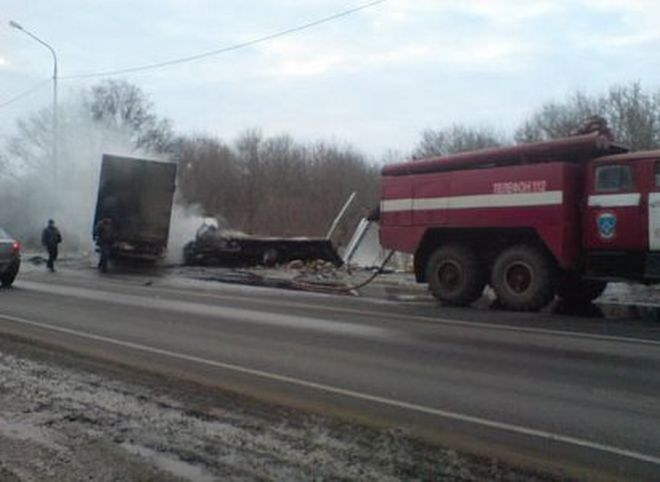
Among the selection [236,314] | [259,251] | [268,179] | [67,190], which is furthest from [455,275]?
[268,179]

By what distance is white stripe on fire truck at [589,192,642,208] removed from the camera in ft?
43.5

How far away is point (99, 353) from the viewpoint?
9.02 metres

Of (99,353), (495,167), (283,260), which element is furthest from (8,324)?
(283,260)

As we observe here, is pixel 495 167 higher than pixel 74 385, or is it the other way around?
pixel 495 167

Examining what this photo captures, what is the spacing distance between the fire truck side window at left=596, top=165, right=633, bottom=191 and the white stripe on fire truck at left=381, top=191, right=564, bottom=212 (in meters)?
0.68

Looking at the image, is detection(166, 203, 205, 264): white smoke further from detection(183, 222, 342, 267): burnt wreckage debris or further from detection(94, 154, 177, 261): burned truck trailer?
detection(94, 154, 177, 261): burned truck trailer

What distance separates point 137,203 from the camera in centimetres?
2577

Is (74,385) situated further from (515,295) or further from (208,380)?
(515,295)

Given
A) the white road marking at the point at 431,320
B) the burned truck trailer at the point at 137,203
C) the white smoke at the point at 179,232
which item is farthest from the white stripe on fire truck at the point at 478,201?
the white smoke at the point at 179,232

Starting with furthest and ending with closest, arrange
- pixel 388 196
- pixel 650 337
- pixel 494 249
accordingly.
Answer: pixel 388 196 → pixel 494 249 → pixel 650 337

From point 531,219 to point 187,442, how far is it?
9.81 m

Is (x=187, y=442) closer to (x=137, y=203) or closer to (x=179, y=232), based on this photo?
(x=137, y=203)

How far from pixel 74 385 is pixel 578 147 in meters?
9.69

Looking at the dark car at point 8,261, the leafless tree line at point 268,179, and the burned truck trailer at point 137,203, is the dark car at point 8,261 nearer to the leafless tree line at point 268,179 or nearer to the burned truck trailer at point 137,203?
the burned truck trailer at point 137,203
